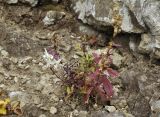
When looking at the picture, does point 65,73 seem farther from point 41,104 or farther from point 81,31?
point 81,31

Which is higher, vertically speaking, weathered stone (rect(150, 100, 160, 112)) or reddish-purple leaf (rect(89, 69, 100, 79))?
reddish-purple leaf (rect(89, 69, 100, 79))

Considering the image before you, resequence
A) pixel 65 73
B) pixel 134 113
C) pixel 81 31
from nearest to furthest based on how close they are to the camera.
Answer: pixel 134 113 < pixel 65 73 < pixel 81 31

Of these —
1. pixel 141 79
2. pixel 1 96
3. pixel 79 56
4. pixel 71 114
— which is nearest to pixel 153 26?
pixel 141 79

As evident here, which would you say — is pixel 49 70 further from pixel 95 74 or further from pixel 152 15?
pixel 152 15

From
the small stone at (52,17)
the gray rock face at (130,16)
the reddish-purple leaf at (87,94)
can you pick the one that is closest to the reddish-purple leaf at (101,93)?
the reddish-purple leaf at (87,94)

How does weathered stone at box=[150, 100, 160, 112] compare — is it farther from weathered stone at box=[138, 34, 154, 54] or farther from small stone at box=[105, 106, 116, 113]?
weathered stone at box=[138, 34, 154, 54]

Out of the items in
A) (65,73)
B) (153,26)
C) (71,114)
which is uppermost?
(153,26)

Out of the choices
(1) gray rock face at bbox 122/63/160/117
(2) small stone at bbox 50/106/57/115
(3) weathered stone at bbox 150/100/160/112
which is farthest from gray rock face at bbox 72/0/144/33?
(2) small stone at bbox 50/106/57/115

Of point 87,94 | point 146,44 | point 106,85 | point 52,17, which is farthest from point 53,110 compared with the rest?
point 52,17
